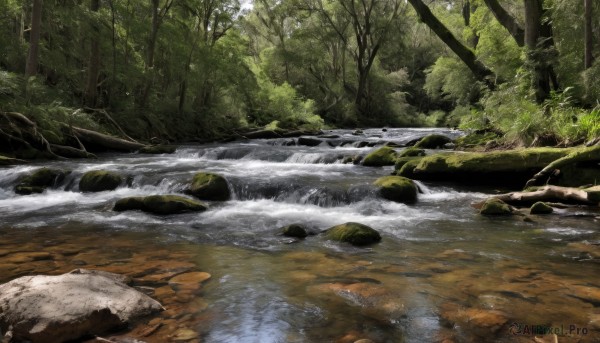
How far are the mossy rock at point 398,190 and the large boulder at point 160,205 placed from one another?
149 inches

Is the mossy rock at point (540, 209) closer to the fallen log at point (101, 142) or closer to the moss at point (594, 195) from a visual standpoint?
the moss at point (594, 195)

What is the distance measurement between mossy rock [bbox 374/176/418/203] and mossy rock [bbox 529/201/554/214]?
7.44ft

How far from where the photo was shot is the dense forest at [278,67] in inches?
507

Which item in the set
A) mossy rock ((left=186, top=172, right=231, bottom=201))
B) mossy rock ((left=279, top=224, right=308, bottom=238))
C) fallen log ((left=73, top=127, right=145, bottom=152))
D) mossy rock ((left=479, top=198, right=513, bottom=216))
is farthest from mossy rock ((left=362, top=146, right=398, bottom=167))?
fallen log ((left=73, top=127, right=145, bottom=152))

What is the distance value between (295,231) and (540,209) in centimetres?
463

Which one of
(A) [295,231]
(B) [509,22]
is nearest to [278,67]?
(B) [509,22]

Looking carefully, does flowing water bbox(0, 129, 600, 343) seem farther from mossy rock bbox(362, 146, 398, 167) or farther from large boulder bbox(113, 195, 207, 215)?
mossy rock bbox(362, 146, 398, 167)

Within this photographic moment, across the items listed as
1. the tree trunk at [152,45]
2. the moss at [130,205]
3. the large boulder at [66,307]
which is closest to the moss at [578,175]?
the moss at [130,205]

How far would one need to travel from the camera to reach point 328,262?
5156mm

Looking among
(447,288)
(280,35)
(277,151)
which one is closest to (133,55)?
(277,151)

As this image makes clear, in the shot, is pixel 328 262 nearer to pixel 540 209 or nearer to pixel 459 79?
pixel 540 209

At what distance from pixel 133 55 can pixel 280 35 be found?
705 inches

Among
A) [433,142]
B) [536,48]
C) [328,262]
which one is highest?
[536,48]

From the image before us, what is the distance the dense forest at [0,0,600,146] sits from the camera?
1288cm
